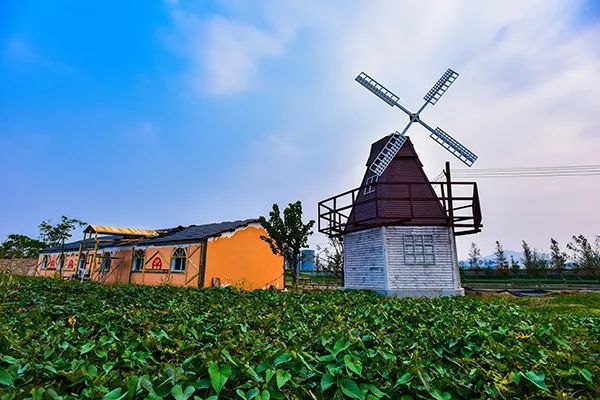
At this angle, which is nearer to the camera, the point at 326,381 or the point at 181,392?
the point at 181,392

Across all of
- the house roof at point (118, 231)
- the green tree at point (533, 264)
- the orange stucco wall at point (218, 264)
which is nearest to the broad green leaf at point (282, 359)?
the orange stucco wall at point (218, 264)

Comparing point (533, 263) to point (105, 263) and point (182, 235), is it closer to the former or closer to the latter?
point (182, 235)

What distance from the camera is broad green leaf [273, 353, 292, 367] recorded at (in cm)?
190

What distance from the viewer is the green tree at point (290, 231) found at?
54.0 feet

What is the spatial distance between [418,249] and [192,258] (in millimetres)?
12944

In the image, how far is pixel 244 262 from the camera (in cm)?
1967

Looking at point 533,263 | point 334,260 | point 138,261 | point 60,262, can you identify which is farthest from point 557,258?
point 60,262

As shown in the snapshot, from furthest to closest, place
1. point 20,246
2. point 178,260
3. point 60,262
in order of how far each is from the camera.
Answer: point 20,246, point 60,262, point 178,260

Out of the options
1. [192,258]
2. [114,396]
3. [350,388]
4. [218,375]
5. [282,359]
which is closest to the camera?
[114,396]

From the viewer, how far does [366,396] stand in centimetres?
167

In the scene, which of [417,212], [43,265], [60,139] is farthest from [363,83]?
[43,265]

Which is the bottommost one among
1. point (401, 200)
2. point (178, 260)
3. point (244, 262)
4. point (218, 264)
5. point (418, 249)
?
point (218, 264)

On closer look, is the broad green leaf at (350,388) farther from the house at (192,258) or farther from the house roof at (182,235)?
the house roof at (182,235)

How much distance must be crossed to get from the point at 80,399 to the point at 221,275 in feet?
58.3
